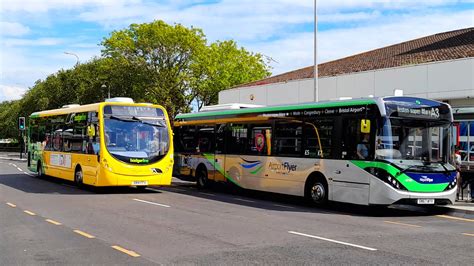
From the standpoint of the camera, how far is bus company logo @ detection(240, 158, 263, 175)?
16.8 meters

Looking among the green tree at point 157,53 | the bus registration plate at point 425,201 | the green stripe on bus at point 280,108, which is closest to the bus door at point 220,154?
the green stripe on bus at point 280,108

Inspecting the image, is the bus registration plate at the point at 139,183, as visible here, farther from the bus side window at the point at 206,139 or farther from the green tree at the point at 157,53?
the green tree at the point at 157,53

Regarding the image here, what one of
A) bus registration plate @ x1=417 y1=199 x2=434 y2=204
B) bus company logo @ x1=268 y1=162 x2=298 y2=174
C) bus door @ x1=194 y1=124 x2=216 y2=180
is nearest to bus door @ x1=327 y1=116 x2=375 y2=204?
bus registration plate @ x1=417 y1=199 x2=434 y2=204

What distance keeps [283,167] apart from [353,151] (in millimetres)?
2975

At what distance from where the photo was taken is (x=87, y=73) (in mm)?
56156

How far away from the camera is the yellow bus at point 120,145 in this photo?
55.0ft

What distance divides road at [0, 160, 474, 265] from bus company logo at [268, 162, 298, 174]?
1018 millimetres

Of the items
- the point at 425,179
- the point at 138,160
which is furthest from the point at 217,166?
the point at 425,179

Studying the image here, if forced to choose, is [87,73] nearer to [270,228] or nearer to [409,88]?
[409,88]

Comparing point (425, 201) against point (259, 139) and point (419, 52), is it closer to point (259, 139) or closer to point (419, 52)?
point (259, 139)

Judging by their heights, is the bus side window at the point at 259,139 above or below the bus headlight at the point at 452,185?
above

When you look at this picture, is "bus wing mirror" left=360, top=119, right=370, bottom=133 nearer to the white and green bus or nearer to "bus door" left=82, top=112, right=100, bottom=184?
the white and green bus

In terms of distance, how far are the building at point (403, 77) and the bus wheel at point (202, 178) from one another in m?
10.1

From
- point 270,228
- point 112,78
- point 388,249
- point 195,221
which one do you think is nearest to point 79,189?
point 195,221
